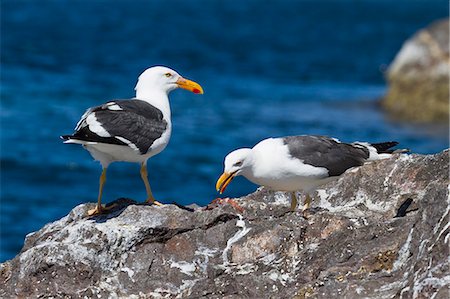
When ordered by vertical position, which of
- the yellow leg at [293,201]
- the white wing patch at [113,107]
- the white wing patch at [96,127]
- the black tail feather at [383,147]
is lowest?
the yellow leg at [293,201]

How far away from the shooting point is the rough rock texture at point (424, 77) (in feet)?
83.9

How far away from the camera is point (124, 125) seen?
806cm

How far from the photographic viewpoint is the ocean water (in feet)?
65.5

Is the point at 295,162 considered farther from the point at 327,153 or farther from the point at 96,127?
the point at 96,127

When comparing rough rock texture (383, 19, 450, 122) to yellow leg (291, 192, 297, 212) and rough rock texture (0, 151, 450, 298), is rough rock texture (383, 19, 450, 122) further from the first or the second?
rough rock texture (0, 151, 450, 298)

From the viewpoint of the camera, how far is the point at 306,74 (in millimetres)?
34906

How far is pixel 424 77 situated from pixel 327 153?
59.7 feet

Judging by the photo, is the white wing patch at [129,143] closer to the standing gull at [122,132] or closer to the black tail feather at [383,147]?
the standing gull at [122,132]

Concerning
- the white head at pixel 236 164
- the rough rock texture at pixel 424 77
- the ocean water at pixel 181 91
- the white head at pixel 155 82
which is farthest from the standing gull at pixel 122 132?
the rough rock texture at pixel 424 77

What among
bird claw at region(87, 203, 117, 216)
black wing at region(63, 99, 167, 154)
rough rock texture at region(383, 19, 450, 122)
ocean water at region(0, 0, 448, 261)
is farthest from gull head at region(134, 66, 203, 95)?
rough rock texture at region(383, 19, 450, 122)

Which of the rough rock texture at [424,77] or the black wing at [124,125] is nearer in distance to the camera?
the black wing at [124,125]

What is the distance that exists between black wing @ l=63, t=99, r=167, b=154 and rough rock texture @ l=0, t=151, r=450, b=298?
61cm

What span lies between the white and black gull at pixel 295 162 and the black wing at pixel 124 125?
2.38ft

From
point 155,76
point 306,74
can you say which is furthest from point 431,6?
point 155,76
